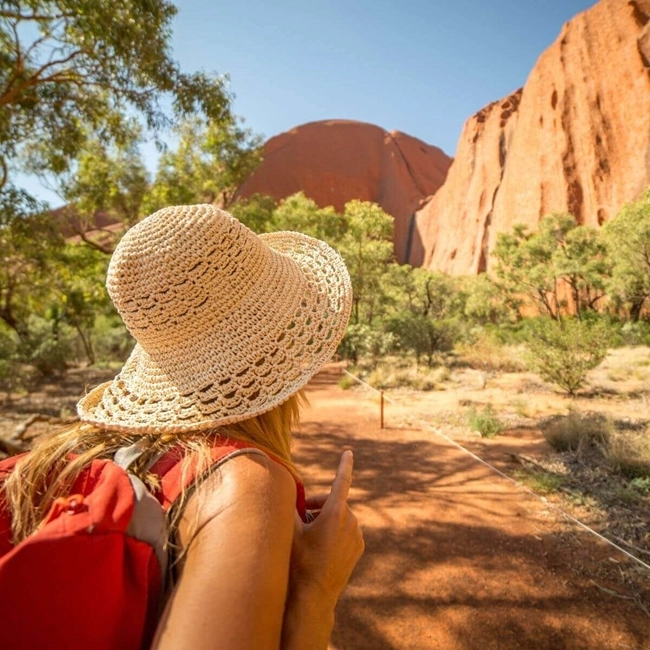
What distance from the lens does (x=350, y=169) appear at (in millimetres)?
49375

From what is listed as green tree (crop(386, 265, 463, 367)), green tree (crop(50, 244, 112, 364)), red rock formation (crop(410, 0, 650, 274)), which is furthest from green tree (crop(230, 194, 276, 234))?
red rock formation (crop(410, 0, 650, 274))

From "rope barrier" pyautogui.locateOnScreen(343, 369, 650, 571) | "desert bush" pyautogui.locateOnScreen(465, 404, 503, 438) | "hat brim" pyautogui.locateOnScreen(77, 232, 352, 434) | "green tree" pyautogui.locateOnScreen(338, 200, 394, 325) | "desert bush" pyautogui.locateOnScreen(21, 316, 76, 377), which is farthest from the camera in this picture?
"green tree" pyautogui.locateOnScreen(338, 200, 394, 325)

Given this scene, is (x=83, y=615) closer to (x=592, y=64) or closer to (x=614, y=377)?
(x=614, y=377)

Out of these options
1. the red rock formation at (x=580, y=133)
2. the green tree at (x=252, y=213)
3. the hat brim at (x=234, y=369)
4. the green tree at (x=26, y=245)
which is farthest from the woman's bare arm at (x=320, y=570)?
the red rock formation at (x=580, y=133)

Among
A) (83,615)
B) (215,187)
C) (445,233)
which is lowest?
(83,615)

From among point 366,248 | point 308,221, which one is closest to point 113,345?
point 308,221

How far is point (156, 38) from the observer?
4.79 metres

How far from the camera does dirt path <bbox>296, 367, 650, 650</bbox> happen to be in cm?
241

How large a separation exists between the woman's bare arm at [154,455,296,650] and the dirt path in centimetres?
226

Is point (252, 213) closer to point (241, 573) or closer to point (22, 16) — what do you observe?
point (22, 16)

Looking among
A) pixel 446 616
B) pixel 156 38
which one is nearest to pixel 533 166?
pixel 156 38

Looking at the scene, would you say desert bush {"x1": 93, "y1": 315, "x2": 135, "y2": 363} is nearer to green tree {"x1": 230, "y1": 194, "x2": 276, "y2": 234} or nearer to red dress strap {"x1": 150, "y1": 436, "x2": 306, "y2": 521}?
green tree {"x1": 230, "y1": 194, "x2": 276, "y2": 234}

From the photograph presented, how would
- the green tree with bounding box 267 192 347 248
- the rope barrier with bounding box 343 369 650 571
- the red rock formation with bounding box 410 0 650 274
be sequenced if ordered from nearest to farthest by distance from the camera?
A: 1. the rope barrier with bounding box 343 369 650 571
2. the green tree with bounding box 267 192 347 248
3. the red rock formation with bounding box 410 0 650 274

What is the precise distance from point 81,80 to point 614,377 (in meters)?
10.7
